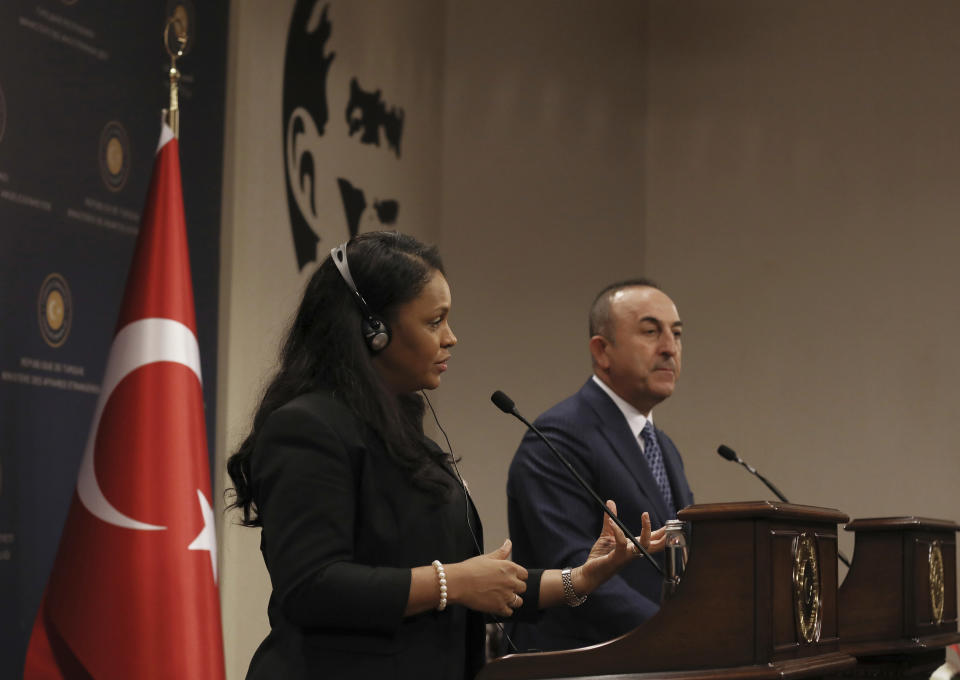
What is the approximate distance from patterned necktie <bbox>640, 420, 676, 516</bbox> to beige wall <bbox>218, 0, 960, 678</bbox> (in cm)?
233

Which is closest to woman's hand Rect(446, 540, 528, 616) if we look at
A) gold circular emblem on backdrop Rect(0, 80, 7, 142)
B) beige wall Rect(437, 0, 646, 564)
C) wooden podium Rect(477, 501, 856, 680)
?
wooden podium Rect(477, 501, 856, 680)

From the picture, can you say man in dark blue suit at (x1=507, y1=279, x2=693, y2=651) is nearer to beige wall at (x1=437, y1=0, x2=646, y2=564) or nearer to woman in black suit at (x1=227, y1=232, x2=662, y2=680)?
woman in black suit at (x1=227, y1=232, x2=662, y2=680)

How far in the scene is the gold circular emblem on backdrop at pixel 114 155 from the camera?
3.64 meters

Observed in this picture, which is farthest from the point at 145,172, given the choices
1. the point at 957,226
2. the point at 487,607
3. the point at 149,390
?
the point at 957,226

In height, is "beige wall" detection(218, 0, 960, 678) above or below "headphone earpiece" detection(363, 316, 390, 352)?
above

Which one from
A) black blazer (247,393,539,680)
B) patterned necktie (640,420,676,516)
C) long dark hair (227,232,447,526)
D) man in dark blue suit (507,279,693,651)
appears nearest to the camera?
black blazer (247,393,539,680)

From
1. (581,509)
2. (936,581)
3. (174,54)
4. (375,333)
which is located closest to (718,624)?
(375,333)

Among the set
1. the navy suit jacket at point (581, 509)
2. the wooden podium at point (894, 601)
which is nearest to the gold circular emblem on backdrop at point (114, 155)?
the navy suit jacket at point (581, 509)

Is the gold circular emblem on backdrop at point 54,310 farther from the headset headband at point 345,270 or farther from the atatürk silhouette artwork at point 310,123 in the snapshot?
the headset headband at point 345,270

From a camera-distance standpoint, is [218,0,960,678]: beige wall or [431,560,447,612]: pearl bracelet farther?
[218,0,960,678]: beige wall

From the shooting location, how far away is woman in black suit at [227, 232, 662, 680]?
1.89 metres

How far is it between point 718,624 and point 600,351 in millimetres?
1715

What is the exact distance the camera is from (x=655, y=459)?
11.4 feet

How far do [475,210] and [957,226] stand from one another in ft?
7.62
